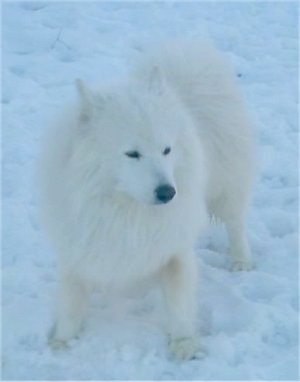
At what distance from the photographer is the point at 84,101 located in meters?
3.64

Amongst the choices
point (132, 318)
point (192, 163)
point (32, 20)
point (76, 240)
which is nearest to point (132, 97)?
point (192, 163)

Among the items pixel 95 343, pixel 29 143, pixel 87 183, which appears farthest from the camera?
pixel 29 143

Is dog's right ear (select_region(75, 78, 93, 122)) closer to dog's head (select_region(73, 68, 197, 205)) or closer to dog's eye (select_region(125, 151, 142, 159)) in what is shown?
dog's head (select_region(73, 68, 197, 205))

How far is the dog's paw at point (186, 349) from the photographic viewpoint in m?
3.88

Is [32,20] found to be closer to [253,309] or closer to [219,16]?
[219,16]

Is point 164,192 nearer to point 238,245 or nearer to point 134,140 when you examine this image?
point 134,140

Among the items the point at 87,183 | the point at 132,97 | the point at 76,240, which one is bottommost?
the point at 76,240

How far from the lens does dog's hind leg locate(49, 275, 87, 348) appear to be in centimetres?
401

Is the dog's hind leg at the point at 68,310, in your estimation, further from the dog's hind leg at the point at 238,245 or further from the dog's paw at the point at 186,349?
the dog's hind leg at the point at 238,245

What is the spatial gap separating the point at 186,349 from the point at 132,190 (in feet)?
2.78

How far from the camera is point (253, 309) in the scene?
4.16 meters

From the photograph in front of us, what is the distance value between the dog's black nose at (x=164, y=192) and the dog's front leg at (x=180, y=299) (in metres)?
0.56

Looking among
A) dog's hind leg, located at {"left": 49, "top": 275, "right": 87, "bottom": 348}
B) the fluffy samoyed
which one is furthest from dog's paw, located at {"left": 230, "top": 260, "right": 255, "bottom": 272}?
dog's hind leg, located at {"left": 49, "top": 275, "right": 87, "bottom": 348}

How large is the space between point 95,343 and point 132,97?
3.96 ft
